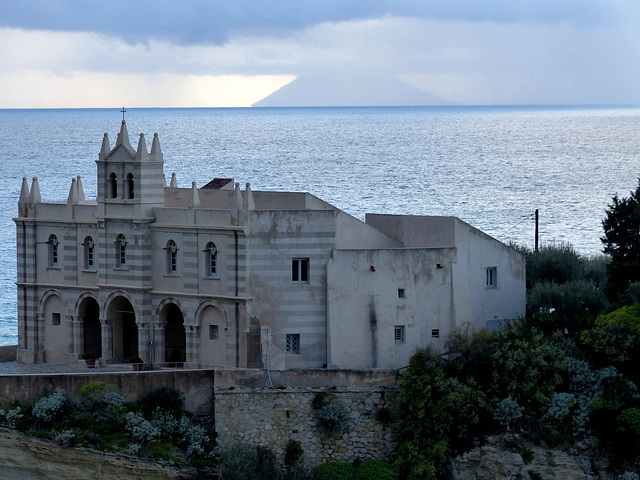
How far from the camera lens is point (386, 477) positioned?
48.3 meters

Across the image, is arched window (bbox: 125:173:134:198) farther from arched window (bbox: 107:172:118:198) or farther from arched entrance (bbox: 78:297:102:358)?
arched entrance (bbox: 78:297:102:358)

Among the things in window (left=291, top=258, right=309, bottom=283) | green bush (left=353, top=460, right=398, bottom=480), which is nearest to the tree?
window (left=291, top=258, right=309, bottom=283)

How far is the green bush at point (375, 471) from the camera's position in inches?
1906

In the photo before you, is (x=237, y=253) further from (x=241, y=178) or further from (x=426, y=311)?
(x=241, y=178)

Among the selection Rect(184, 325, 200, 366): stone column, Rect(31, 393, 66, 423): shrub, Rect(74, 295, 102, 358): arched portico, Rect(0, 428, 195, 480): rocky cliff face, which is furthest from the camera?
Rect(74, 295, 102, 358): arched portico

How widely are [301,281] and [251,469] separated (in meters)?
8.34

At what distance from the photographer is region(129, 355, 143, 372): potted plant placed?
53656mm

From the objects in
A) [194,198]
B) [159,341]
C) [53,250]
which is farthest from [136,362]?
[194,198]

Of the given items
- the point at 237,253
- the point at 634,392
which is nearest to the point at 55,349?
the point at 237,253

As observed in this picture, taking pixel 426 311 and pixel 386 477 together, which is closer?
pixel 386 477

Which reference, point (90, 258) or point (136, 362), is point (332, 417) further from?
point (90, 258)

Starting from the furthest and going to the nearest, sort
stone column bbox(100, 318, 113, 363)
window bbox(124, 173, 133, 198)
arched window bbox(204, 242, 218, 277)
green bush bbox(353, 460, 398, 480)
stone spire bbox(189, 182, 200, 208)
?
stone column bbox(100, 318, 113, 363) → window bbox(124, 173, 133, 198) → stone spire bbox(189, 182, 200, 208) → arched window bbox(204, 242, 218, 277) → green bush bbox(353, 460, 398, 480)

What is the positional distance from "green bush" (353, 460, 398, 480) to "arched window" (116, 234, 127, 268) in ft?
43.5

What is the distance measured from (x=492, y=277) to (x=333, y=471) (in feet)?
39.6
